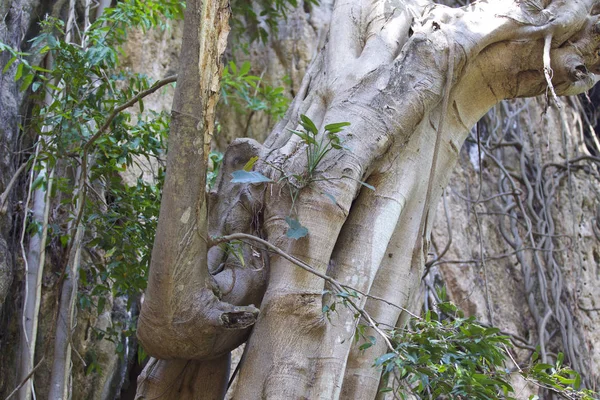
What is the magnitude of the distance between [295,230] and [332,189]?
0.24m

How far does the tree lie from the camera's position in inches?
75.2

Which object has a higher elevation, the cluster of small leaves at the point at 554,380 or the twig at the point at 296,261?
the twig at the point at 296,261

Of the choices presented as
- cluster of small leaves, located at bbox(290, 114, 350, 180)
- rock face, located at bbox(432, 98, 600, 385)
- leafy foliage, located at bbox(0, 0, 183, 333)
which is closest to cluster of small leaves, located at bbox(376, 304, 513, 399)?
cluster of small leaves, located at bbox(290, 114, 350, 180)

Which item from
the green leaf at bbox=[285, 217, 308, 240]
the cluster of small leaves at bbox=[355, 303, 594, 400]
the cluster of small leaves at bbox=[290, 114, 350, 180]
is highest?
the cluster of small leaves at bbox=[290, 114, 350, 180]

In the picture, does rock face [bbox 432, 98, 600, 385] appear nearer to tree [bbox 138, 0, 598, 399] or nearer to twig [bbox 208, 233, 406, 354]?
tree [bbox 138, 0, 598, 399]

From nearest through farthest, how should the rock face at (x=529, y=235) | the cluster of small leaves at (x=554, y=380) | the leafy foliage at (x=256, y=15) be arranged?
the cluster of small leaves at (x=554, y=380) → the leafy foliage at (x=256, y=15) → the rock face at (x=529, y=235)

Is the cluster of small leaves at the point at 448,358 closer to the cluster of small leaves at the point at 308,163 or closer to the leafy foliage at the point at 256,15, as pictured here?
the cluster of small leaves at the point at 308,163

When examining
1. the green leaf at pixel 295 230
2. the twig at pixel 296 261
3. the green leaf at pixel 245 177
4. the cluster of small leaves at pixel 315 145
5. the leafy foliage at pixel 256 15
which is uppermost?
the leafy foliage at pixel 256 15

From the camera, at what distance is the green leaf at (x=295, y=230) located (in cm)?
193

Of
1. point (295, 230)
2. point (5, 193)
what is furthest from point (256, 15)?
point (295, 230)

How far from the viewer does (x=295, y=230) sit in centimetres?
195

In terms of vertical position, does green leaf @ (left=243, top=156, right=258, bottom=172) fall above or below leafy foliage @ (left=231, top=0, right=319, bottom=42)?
below

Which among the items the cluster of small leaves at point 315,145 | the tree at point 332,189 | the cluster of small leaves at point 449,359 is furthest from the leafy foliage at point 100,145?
the cluster of small leaves at point 449,359

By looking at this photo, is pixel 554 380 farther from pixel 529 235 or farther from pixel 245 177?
pixel 529 235
